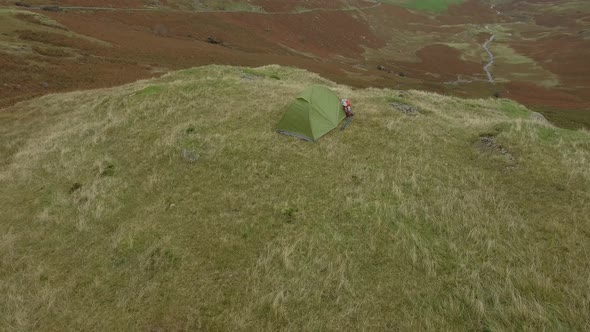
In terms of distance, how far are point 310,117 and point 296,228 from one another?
7083 mm

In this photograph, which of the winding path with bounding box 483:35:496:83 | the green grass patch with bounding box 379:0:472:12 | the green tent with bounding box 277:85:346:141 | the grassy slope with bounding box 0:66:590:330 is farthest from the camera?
the green grass patch with bounding box 379:0:472:12

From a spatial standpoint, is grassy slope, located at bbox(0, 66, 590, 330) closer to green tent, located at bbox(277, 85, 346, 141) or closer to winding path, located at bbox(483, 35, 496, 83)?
green tent, located at bbox(277, 85, 346, 141)

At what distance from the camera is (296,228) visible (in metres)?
11.9

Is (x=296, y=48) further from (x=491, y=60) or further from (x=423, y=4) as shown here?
(x=423, y=4)

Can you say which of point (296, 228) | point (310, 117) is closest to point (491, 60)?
point (310, 117)

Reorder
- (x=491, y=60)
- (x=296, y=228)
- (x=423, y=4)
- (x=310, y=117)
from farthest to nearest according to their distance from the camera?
(x=423, y=4) < (x=491, y=60) < (x=310, y=117) < (x=296, y=228)

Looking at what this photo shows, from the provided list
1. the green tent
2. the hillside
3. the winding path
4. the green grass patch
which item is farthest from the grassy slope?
the green grass patch

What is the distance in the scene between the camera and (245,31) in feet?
240

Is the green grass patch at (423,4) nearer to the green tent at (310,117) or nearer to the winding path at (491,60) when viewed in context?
the winding path at (491,60)

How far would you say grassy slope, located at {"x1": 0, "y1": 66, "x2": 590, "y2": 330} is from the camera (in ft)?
30.3

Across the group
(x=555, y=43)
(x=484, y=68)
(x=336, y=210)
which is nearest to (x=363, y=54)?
(x=484, y=68)

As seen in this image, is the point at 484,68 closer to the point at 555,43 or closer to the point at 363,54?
the point at 363,54

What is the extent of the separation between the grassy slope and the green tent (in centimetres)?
62

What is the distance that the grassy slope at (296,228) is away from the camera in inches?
364
